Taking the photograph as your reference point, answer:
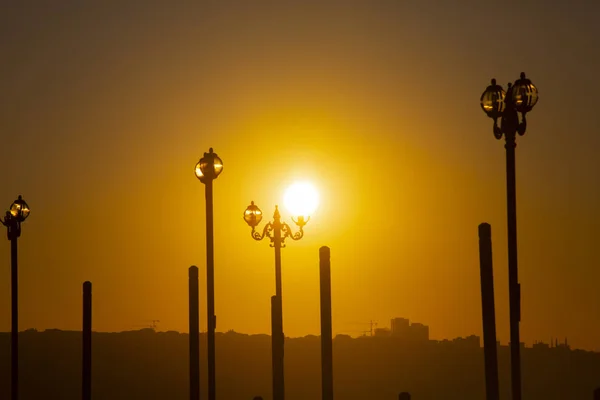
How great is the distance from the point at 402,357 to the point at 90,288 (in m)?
129

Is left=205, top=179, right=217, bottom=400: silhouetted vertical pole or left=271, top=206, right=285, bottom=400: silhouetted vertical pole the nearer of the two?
left=205, top=179, right=217, bottom=400: silhouetted vertical pole

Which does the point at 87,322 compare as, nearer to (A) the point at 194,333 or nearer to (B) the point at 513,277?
(A) the point at 194,333

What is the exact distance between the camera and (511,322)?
27.4 metres

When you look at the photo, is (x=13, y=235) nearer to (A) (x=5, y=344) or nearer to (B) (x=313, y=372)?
(A) (x=5, y=344)

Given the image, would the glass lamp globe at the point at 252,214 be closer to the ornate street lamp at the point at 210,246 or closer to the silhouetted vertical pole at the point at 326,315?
the ornate street lamp at the point at 210,246

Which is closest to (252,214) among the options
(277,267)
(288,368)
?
(277,267)

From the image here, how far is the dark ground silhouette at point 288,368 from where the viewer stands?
130 metres

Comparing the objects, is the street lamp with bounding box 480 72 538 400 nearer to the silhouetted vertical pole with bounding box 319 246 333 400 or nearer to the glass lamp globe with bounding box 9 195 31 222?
the silhouetted vertical pole with bounding box 319 246 333 400

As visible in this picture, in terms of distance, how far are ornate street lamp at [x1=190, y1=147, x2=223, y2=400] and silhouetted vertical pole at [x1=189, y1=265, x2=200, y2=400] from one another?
0.38 ft

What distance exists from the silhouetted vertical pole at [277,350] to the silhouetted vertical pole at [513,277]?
32.7ft

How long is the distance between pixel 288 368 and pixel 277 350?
4495 inches

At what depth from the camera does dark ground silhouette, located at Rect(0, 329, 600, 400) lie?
427 ft

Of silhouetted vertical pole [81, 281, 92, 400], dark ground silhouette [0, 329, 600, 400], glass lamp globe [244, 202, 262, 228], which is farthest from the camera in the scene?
Result: dark ground silhouette [0, 329, 600, 400]

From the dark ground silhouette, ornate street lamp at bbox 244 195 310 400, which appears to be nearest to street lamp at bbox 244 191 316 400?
ornate street lamp at bbox 244 195 310 400
